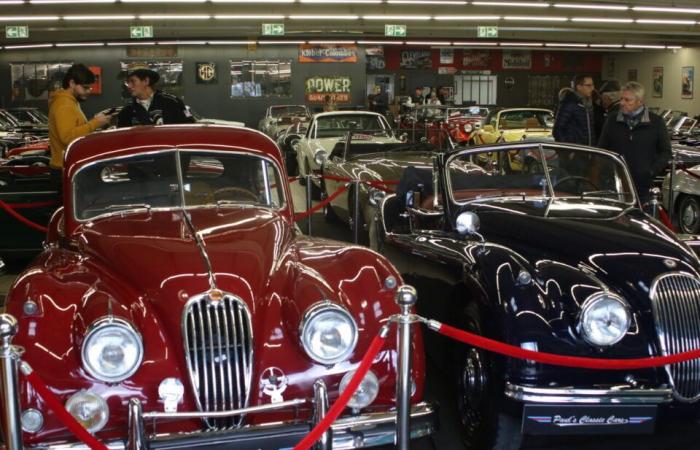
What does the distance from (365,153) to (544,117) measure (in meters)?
9.11

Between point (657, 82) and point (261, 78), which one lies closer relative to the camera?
point (261, 78)

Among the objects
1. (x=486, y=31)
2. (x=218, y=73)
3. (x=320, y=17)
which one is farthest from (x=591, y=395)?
(x=218, y=73)

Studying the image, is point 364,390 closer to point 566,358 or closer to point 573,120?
point 566,358

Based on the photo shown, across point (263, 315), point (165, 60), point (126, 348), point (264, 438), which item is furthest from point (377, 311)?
point (165, 60)

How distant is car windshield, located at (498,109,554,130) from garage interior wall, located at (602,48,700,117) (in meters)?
18.6

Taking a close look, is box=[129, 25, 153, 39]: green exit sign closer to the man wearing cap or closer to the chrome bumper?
the man wearing cap

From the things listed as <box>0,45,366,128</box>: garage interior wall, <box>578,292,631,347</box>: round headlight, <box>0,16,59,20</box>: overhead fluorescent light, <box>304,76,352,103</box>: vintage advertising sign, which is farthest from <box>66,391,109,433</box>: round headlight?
<box>304,76,352,103</box>: vintage advertising sign

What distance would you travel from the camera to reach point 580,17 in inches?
904

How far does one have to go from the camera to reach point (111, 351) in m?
3.42

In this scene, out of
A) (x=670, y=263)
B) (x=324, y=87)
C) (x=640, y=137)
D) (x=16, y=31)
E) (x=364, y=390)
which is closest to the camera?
(x=364, y=390)

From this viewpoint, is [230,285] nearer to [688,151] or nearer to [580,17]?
[688,151]

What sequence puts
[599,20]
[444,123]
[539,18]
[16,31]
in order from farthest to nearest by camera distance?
1. [599,20]
2. [16,31]
3. [539,18]
4. [444,123]

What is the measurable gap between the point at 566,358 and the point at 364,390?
3.12 feet

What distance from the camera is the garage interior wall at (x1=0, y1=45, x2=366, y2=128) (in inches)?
1339
